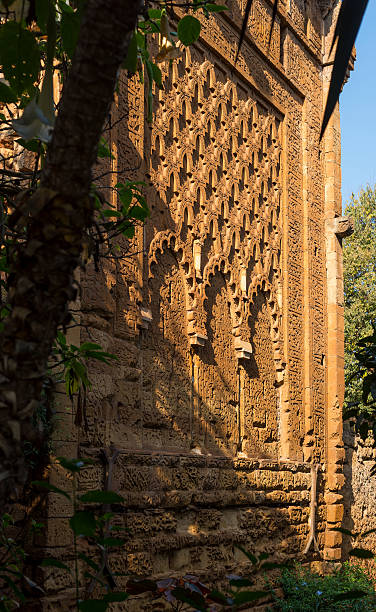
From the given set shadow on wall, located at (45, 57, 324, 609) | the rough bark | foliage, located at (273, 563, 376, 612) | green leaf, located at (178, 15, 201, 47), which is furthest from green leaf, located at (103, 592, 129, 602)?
foliage, located at (273, 563, 376, 612)

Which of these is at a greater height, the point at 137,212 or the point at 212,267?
the point at 212,267

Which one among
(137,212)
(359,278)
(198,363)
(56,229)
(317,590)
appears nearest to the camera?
(56,229)

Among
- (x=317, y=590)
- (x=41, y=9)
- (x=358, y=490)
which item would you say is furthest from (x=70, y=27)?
(x=358, y=490)

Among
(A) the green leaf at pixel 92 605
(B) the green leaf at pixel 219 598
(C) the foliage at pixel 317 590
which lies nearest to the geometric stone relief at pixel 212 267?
(C) the foliage at pixel 317 590

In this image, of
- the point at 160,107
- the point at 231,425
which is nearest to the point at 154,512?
the point at 231,425

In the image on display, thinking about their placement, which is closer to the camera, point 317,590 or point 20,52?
point 20,52

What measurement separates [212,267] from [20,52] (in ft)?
16.9

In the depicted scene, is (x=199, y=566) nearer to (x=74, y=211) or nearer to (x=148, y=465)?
(x=148, y=465)

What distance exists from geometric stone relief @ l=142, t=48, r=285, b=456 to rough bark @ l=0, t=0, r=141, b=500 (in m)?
4.35

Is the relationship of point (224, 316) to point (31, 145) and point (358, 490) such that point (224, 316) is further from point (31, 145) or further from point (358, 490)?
point (31, 145)

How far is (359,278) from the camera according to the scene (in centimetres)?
2233

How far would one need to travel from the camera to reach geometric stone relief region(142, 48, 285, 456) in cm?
626

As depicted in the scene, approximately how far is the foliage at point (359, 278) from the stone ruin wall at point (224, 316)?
38.3 ft

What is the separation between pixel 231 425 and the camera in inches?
278
